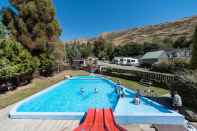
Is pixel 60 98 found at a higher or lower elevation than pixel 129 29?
lower

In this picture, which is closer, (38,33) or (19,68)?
(19,68)

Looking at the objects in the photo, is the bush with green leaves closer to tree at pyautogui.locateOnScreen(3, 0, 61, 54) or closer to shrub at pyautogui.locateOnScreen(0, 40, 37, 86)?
shrub at pyautogui.locateOnScreen(0, 40, 37, 86)

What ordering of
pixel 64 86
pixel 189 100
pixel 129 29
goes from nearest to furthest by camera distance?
pixel 189 100
pixel 64 86
pixel 129 29

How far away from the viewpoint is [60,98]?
13445 mm

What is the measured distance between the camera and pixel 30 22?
795 inches

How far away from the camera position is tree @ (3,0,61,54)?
771 inches

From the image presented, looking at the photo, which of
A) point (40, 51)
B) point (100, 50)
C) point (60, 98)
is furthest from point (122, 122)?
point (100, 50)

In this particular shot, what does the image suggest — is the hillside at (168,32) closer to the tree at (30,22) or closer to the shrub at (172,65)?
the shrub at (172,65)

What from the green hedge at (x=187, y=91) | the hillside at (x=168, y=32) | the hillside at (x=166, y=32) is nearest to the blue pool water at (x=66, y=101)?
the green hedge at (x=187, y=91)

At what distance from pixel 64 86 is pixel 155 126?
12331mm

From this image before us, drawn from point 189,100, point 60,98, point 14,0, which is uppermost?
point 14,0

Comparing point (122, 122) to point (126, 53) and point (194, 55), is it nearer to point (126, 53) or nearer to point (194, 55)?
point (194, 55)

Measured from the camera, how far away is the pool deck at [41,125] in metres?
6.62

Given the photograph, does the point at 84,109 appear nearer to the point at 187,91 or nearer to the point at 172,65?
the point at 187,91
